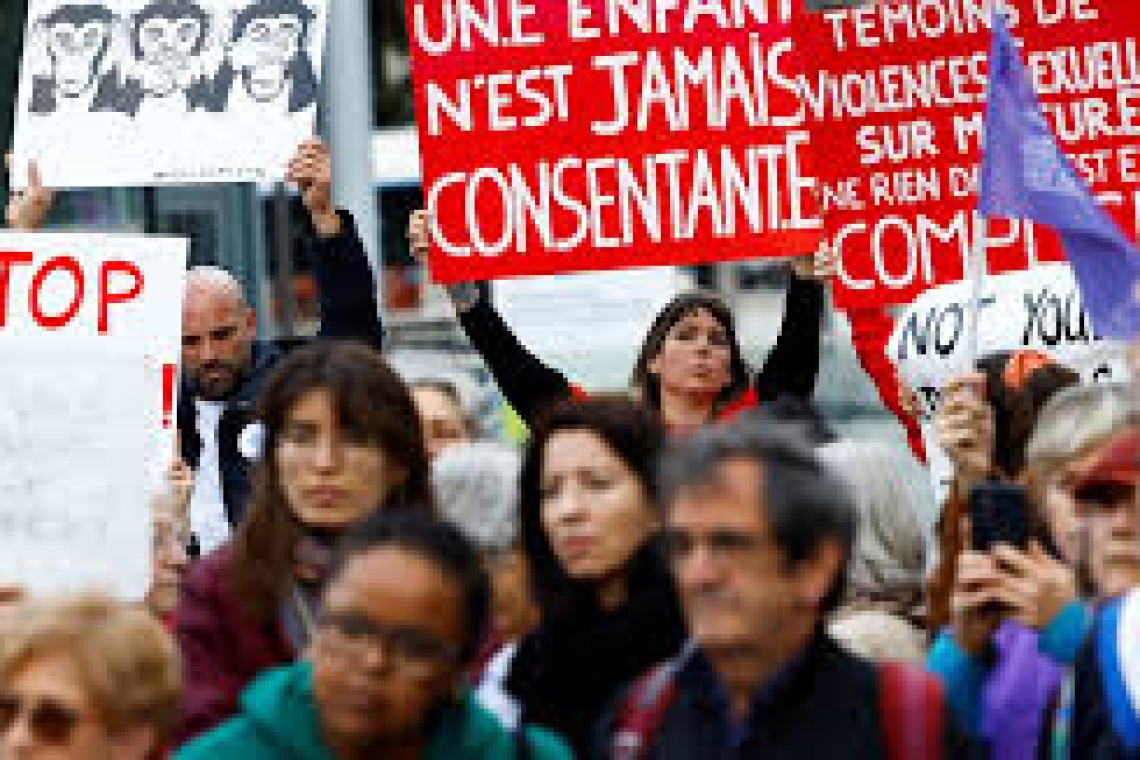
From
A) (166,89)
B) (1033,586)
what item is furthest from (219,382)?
(1033,586)

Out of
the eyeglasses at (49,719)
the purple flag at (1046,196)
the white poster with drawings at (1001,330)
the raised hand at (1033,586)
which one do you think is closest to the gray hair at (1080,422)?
the raised hand at (1033,586)

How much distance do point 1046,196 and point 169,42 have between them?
9.90ft

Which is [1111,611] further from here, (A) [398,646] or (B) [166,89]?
(B) [166,89]

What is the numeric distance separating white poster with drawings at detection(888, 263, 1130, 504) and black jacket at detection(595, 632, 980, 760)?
14.6 ft

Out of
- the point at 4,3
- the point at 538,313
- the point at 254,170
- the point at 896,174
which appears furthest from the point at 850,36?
the point at 4,3

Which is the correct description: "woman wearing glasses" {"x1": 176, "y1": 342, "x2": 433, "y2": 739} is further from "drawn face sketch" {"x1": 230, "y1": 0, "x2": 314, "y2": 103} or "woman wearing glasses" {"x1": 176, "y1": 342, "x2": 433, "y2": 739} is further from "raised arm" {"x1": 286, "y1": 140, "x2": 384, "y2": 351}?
"drawn face sketch" {"x1": 230, "y1": 0, "x2": 314, "y2": 103}

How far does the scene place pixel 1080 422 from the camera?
18.5 ft

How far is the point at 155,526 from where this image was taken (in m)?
7.72

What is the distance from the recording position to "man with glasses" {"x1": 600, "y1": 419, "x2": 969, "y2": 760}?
4918mm

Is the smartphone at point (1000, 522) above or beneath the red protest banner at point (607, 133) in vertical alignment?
beneath

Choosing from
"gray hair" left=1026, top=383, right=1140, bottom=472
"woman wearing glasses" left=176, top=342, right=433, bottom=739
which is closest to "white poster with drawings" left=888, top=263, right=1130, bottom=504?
"woman wearing glasses" left=176, top=342, right=433, bottom=739

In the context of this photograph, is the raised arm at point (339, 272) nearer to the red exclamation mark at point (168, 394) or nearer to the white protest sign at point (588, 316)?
the red exclamation mark at point (168, 394)

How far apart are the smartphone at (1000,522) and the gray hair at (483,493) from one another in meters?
0.82

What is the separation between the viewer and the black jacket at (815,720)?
492cm
